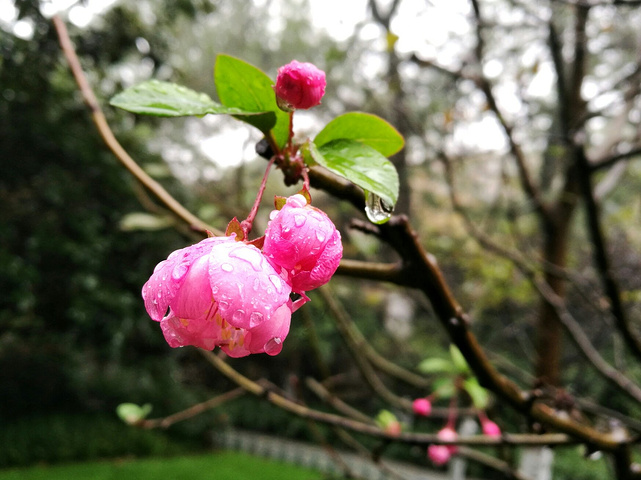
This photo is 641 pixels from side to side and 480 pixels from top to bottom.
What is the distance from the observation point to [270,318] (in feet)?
1.10

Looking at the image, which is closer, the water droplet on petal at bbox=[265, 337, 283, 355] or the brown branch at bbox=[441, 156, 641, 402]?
the water droplet on petal at bbox=[265, 337, 283, 355]

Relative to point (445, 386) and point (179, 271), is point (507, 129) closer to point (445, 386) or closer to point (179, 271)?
point (445, 386)

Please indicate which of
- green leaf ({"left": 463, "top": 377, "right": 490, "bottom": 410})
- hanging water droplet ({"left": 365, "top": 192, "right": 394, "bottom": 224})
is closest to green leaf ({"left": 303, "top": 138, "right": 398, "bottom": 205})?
hanging water droplet ({"left": 365, "top": 192, "right": 394, "bottom": 224})

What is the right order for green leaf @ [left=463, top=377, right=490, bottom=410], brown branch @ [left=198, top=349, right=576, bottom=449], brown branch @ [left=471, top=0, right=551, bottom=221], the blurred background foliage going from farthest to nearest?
the blurred background foliage, green leaf @ [left=463, top=377, right=490, bottom=410], brown branch @ [left=471, top=0, right=551, bottom=221], brown branch @ [left=198, top=349, right=576, bottom=449]

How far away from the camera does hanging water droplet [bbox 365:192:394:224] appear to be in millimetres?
359

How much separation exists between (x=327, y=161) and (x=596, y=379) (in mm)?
7120

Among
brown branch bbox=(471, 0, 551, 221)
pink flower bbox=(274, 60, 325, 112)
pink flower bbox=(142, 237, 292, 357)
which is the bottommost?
pink flower bbox=(142, 237, 292, 357)

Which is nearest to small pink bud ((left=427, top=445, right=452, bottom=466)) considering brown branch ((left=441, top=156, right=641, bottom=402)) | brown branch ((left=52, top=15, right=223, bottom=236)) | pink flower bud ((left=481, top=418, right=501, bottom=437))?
pink flower bud ((left=481, top=418, right=501, bottom=437))

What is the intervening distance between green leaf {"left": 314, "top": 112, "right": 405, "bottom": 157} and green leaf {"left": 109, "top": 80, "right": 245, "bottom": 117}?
0.29ft

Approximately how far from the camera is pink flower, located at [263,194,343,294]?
0.34 meters

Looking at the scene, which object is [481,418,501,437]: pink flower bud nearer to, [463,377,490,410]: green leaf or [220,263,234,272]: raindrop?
[463,377,490,410]: green leaf

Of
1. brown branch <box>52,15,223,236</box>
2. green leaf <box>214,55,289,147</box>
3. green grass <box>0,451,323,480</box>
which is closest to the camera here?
green leaf <box>214,55,289,147</box>

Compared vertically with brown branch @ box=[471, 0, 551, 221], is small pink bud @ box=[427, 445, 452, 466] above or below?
below

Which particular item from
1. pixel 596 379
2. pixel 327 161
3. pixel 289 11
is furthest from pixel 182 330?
pixel 289 11
